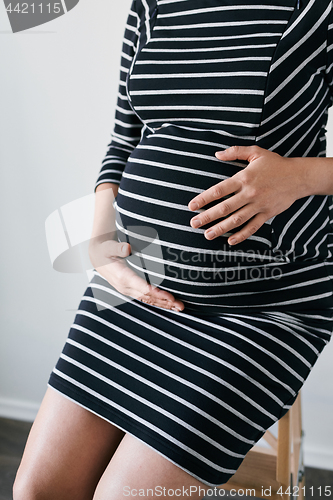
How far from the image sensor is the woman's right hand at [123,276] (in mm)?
748

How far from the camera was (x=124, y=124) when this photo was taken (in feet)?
3.06

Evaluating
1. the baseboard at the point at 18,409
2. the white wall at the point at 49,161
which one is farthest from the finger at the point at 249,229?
the baseboard at the point at 18,409

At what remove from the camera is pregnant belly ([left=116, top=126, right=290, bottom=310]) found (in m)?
0.70

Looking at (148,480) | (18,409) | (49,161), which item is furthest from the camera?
(18,409)

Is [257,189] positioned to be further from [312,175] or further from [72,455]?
[72,455]

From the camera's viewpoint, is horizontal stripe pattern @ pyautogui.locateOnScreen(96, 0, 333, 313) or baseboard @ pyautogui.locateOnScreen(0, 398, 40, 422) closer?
horizontal stripe pattern @ pyautogui.locateOnScreen(96, 0, 333, 313)

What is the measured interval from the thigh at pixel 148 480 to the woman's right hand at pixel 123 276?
0.80 ft

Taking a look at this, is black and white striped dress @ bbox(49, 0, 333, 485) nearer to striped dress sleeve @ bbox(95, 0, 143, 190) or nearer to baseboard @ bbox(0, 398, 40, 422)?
striped dress sleeve @ bbox(95, 0, 143, 190)

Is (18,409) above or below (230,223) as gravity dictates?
below

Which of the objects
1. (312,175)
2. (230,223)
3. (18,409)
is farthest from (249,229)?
(18,409)

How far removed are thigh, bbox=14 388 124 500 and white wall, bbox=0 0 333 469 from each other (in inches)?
26.8

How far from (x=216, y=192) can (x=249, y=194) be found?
2.2 inches

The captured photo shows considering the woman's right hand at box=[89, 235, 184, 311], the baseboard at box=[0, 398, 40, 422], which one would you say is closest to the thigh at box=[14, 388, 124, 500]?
the woman's right hand at box=[89, 235, 184, 311]

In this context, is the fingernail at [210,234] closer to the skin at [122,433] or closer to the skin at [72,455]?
the skin at [122,433]
